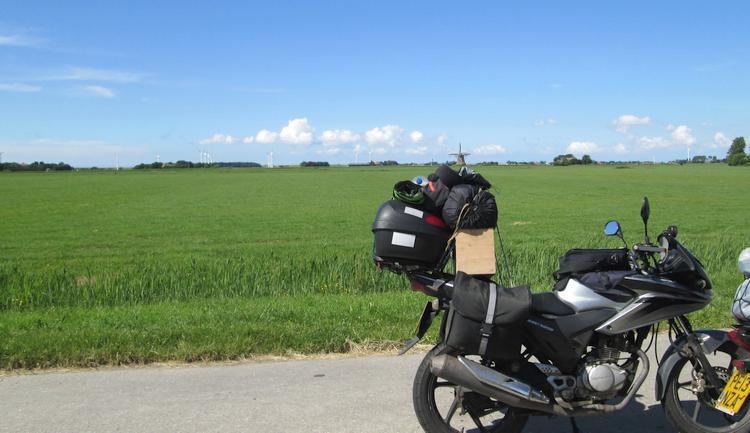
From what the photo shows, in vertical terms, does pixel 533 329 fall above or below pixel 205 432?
above

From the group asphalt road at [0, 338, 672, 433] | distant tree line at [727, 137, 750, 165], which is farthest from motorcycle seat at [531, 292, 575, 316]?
distant tree line at [727, 137, 750, 165]

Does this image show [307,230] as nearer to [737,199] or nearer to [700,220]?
[700,220]

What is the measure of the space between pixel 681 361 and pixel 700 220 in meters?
25.7

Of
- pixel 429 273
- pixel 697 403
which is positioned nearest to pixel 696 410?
pixel 697 403

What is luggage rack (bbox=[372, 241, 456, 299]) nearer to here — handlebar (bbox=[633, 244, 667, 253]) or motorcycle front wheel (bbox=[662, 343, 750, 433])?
handlebar (bbox=[633, 244, 667, 253])

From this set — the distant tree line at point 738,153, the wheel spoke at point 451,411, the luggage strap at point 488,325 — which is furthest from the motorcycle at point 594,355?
the distant tree line at point 738,153

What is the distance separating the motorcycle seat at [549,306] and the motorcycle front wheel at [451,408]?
21.1 inches

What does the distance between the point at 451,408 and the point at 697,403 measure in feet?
4.72

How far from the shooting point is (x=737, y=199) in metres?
39.1

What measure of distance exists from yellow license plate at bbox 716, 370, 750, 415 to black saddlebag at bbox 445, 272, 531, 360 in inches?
50.3

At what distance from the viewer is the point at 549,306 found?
3484 millimetres

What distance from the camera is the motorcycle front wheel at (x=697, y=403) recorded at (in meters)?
3.58

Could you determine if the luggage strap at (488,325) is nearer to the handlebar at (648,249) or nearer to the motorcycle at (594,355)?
the motorcycle at (594,355)

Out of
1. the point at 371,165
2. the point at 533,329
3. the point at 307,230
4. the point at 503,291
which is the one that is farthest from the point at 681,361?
the point at 371,165
